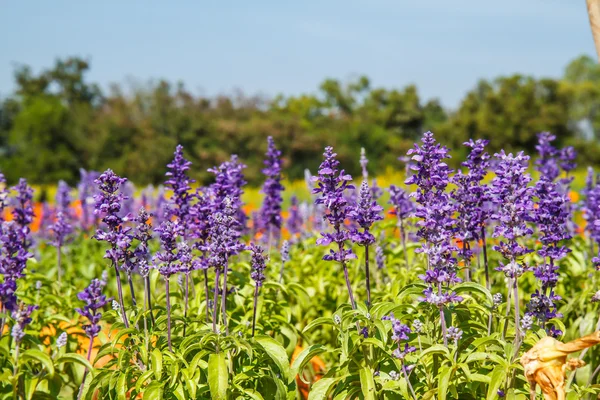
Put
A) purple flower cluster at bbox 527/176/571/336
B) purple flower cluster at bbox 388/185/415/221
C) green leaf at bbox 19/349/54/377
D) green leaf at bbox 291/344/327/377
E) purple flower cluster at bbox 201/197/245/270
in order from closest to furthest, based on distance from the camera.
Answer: green leaf at bbox 19/349/54/377
purple flower cluster at bbox 201/197/245/270
green leaf at bbox 291/344/327/377
purple flower cluster at bbox 527/176/571/336
purple flower cluster at bbox 388/185/415/221

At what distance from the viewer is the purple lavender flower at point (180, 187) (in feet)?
13.5

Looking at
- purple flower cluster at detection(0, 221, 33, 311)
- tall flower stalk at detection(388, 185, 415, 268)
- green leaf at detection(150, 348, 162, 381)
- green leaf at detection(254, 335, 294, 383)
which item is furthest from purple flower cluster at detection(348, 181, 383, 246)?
tall flower stalk at detection(388, 185, 415, 268)

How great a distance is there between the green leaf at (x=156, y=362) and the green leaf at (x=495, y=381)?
63.2 inches

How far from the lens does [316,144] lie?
132 feet

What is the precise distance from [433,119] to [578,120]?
23683 mm

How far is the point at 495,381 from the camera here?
10.2 ft

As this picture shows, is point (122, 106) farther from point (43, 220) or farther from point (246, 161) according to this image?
point (43, 220)

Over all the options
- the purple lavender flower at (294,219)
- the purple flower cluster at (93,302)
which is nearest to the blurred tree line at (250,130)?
the purple lavender flower at (294,219)

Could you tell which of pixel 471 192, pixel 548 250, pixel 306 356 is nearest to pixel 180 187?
pixel 306 356

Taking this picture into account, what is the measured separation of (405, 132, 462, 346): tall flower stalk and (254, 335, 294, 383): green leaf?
82 cm

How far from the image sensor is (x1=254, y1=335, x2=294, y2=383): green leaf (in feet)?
11.6

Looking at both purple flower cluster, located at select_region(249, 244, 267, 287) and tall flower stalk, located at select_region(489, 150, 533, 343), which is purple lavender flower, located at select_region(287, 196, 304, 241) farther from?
tall flower stalk, located at select_region(489, 150, 533, 343)

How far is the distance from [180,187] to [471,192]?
1.79 metres

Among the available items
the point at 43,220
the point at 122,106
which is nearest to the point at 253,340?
the point at 43,220
